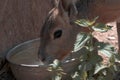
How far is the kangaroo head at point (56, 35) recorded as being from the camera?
3.58m

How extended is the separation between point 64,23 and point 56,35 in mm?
143

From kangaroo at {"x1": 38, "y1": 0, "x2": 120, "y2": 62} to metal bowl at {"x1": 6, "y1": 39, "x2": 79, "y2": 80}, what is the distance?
115 mm

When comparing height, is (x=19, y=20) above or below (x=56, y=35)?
below

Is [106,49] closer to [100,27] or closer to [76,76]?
[100,27]

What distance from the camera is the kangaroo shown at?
11.6ft

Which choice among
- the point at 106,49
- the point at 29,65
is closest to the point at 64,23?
the point at 29,65

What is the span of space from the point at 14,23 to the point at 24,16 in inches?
6.7

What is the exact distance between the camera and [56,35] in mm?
3645

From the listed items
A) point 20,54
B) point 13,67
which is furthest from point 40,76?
point 20,54

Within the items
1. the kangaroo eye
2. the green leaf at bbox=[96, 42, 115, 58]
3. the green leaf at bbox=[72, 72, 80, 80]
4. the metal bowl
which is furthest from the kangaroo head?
the green leaf at bbox=[96, 42, 115, 58]

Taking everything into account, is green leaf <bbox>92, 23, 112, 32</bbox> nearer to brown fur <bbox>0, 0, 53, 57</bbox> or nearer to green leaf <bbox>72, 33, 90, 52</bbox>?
green leaf <bbox>72, 33, 90, 52</bbox>

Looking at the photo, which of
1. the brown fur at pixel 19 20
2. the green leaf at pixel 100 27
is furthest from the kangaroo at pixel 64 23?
the brown fur at pixel 19 20

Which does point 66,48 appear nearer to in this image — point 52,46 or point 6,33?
point 52,46

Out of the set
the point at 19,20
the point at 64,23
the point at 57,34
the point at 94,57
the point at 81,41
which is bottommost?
the point at 19,20
